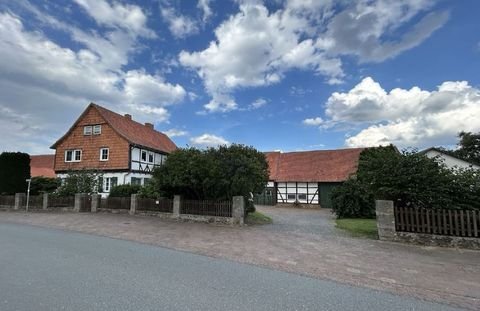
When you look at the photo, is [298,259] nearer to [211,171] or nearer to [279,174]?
[211,171]

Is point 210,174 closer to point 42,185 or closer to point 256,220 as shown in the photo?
point 256,220

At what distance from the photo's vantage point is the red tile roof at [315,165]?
31984 millimetres

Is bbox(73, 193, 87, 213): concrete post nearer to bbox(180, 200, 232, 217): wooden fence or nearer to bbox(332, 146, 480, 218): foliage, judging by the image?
bbox(180, 200, 232, 217): wooden fence

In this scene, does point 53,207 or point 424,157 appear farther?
point 53,207

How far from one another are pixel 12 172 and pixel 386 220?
91.5 feet

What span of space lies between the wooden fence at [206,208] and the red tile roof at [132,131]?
14.9 m

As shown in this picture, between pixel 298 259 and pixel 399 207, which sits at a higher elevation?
pixel 399 207

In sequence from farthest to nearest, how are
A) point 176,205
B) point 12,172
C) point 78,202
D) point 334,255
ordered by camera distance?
point 12,172, point 78,202, point 176,205, point 334,255

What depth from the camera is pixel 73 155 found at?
32.0 m

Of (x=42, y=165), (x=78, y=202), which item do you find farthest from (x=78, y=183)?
(x=42, y=165)

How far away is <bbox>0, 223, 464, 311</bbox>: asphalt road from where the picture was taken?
4.70 meters

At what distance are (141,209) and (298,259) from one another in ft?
41.0

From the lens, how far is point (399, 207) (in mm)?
11438

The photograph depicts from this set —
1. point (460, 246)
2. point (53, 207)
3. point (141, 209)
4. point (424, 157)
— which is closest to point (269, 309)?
point (460, 246)
